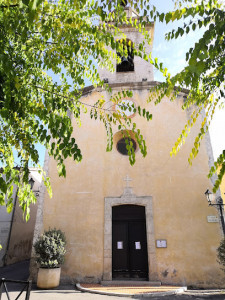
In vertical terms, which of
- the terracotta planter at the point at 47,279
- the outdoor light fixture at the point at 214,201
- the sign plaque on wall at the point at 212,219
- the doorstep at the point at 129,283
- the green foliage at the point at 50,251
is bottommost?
the doorstep at the point at 129,283

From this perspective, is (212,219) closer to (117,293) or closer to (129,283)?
→ (129,283)

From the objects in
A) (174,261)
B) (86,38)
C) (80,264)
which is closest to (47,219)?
(80,264)

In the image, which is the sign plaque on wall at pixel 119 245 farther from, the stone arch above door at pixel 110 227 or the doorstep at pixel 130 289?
the doorstep at pixel 130 289

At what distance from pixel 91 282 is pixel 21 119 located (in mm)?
6489

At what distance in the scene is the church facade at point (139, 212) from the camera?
24.7ft

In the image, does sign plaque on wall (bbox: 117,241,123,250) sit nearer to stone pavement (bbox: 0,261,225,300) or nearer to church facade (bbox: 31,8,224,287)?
church facade (bbox: 31,8,224,287)

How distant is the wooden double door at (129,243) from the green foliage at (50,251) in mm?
1963

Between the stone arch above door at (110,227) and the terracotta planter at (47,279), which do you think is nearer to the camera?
the terracotta planter at (47,279)

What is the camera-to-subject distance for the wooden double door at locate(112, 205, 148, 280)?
7723 millimetres

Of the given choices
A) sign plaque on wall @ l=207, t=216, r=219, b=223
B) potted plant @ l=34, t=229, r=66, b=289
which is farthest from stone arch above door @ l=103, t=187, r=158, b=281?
sign plaque on wall @ l=207, t=216, r=219, b=223

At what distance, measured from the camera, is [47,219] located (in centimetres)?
833

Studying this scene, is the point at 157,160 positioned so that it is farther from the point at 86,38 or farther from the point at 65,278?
the point at 86,38

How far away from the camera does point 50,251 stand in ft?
22.9

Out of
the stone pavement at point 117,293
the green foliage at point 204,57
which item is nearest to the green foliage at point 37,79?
the green foliage at point 204,57
